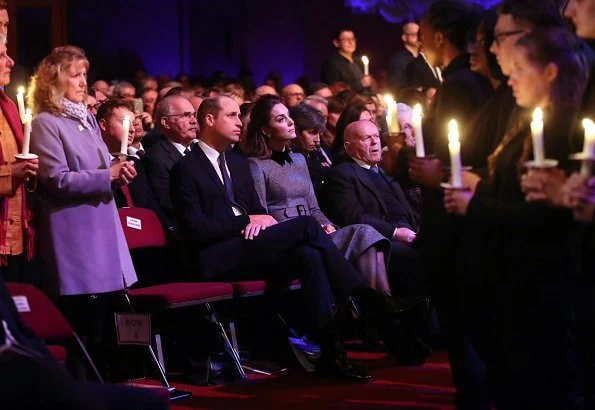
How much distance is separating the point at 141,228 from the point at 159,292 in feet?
1.40

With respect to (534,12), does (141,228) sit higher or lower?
lower

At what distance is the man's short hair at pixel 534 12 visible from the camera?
3.73 metres

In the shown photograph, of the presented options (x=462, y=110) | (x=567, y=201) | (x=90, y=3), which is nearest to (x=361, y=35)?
(x=90, y=3)

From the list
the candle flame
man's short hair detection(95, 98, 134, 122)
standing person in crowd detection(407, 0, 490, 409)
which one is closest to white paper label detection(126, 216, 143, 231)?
man's short hair detection(95, 98, 134, 122)

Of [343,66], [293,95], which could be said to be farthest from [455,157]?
[343,66]

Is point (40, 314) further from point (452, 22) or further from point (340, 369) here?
point (340, 369)

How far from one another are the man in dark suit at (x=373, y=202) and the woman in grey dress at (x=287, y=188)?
5.4 inches

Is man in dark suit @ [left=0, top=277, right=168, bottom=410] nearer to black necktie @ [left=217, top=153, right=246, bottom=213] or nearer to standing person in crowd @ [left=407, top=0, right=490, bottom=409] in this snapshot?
standing person in crowd @ [left=407, top=0, right=490, bottom=409]

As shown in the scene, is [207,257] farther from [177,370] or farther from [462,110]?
[462,110]

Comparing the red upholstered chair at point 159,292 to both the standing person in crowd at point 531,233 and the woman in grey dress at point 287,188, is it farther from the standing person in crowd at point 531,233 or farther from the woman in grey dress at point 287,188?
the standing person in crowd at point 531,233

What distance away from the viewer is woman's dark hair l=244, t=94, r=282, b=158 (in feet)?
22.5

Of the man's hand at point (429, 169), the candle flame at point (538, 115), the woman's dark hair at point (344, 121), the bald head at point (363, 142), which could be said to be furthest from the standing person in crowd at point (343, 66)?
the candle flame at point (538, 115)

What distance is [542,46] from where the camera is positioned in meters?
3.49

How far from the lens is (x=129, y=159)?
6.84 meters
